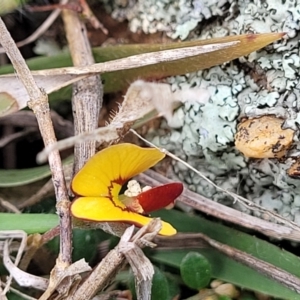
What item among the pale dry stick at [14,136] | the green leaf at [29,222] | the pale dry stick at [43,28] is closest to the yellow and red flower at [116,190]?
the green leaf at [29,222]

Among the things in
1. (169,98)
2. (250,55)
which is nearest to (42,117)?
Result: (169,98)

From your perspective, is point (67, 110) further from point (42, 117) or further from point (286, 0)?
point (286, 0)

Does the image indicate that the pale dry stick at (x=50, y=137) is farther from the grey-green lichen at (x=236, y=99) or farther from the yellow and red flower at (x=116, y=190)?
the grey-green lichen at (x=236, y=99)

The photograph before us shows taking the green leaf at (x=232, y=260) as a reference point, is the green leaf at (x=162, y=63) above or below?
above

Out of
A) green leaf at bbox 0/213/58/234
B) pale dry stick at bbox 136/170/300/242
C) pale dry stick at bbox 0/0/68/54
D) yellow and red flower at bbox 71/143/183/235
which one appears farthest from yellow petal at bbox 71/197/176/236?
pale dry stick at bbox 0/0/68/54

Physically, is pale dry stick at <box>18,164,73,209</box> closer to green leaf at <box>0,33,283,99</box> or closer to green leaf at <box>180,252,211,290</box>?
green leaf at <box>0,33,283,99</box>

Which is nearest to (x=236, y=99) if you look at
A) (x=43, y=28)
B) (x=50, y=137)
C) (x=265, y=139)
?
(x=265, y=139)
